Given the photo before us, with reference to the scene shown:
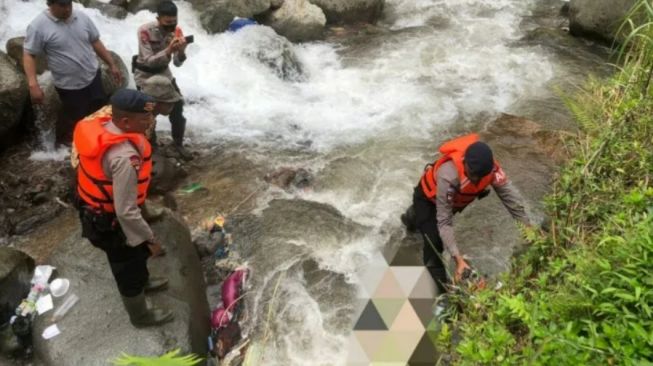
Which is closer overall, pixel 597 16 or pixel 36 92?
pixel 36 92

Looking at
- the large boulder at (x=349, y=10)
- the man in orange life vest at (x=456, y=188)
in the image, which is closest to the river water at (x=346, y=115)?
the large boulder at (x=349, y=10)

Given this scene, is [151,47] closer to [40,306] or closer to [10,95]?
[10,95]

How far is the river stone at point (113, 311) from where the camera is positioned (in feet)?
12.3

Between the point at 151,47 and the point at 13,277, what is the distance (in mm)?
2760

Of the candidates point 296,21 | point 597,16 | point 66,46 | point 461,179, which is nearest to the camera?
point 461,179

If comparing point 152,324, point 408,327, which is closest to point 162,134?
point 152,324

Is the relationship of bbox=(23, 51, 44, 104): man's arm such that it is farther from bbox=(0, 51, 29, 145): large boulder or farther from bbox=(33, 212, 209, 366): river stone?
bbox=(33, 212, 209, 366): river stone

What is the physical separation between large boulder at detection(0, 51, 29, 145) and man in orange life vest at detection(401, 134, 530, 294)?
5170mm

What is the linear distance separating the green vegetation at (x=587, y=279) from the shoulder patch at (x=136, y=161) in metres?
2.15

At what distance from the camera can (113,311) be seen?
13.2ft

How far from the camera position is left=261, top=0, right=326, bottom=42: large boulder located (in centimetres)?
1070

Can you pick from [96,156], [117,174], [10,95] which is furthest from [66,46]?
[117,174]

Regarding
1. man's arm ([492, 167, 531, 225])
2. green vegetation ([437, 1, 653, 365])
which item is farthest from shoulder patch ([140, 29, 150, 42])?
green vegetation ([437, 1, 653, 365])

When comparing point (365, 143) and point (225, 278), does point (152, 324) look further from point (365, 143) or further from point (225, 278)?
point (365, 143)
